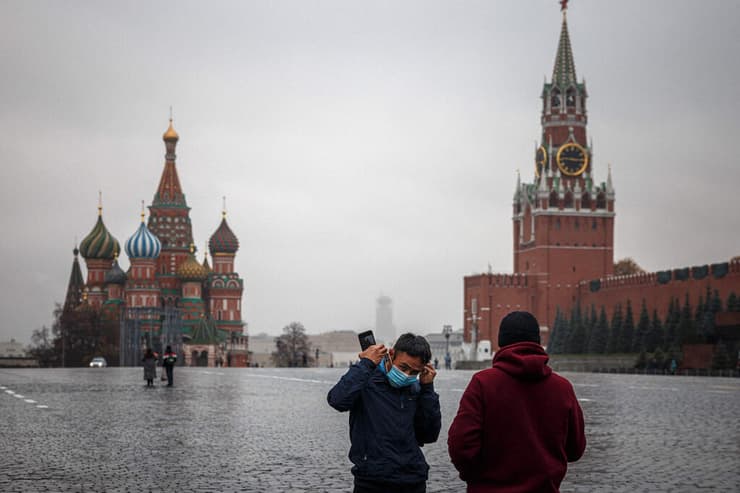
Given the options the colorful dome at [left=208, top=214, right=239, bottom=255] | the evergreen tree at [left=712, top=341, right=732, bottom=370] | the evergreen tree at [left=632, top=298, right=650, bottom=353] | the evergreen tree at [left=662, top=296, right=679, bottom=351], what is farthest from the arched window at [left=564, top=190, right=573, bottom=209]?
the evergreen tree at [left=712, top=341, right=732, bottom=370]

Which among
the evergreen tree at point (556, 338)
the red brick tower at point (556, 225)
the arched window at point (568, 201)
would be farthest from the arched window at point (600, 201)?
the evergreen tree at point (556, 338)

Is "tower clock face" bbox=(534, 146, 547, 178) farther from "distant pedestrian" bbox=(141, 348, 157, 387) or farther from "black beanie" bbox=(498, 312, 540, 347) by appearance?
"black beanie" bbox=(498, 312, 540, 347)

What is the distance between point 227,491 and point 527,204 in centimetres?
9440

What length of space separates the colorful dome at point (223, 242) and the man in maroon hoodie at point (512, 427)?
91.3m

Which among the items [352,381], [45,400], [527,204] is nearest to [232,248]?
[527,204]

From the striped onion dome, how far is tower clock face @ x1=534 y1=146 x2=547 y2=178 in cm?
3396

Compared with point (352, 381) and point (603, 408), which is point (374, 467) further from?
point (603, 408)

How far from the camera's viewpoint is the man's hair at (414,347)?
467 cm

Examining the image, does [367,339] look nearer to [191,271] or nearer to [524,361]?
[524,361]

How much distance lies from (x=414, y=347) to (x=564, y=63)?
326ft

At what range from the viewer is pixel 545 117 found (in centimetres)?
10200

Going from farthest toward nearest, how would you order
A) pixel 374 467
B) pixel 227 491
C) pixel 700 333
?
pixel 700 333 < pixel 227 491 < pixel 374 467

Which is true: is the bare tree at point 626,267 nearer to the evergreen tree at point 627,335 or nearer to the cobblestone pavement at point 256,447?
the evergreen tree at point 627,335

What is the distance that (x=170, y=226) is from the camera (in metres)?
95.0
